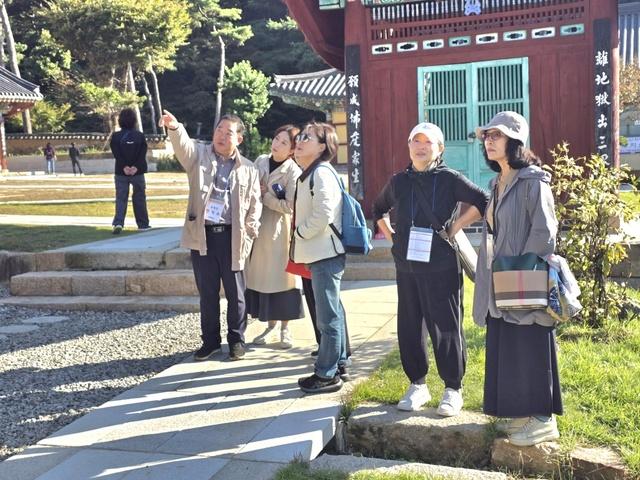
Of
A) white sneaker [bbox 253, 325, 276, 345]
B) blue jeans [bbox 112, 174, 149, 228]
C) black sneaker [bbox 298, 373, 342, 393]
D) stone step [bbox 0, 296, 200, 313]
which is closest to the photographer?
black sneaker [bbox 298, 373, 342, 393]

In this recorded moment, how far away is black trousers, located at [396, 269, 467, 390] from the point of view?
372cm

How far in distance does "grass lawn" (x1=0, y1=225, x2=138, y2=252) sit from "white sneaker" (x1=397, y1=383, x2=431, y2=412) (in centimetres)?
634

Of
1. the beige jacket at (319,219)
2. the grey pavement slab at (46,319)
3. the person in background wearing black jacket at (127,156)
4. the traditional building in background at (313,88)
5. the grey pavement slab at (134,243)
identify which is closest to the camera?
the beige jacket at (319,219)

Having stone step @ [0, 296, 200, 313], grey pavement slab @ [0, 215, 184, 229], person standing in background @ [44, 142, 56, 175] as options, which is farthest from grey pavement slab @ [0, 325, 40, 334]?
person standing in background @ [44, 142, 56, 175]

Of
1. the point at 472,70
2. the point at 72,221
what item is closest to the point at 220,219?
the point at 472,70

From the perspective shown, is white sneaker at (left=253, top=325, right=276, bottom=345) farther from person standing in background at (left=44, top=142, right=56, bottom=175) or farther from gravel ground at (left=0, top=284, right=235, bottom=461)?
person standing in background at (left=44, top=142, right=56, bottom=175)

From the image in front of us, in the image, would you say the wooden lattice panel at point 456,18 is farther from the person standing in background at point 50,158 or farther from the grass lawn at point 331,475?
the person standing in background at point 50,158

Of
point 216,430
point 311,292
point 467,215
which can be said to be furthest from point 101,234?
point 467,215

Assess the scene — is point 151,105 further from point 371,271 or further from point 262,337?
point 262,337

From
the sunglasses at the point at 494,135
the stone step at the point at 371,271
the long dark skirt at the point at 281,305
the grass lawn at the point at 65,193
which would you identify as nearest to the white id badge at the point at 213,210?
the long dark skirt at the point at 281,305

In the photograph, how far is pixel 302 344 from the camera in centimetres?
545

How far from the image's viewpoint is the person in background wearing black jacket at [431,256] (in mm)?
3680

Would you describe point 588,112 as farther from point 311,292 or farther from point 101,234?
point 101,234

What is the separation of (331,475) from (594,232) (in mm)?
3122
